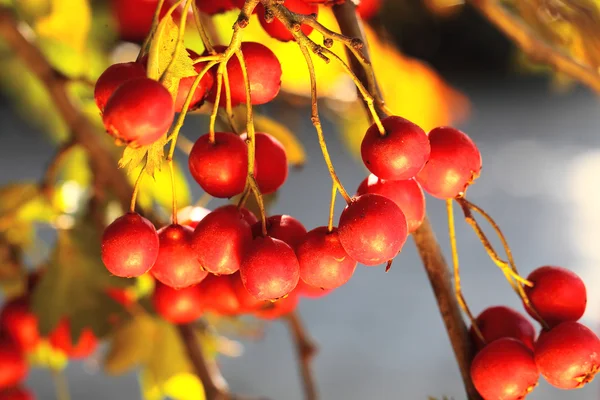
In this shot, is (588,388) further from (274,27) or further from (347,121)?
(274,27)

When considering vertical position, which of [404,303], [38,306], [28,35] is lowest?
[404,303]

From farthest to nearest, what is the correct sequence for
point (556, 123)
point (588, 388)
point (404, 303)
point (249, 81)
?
1. point (556, 123)
2. point (404, 303)
3. point (588, 388)
4. point (249, 81)

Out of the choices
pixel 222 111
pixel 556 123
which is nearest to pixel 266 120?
pixel 222 111

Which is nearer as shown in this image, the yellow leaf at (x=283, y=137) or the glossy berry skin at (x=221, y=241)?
the glossy berry skin at (x=221, y=241)

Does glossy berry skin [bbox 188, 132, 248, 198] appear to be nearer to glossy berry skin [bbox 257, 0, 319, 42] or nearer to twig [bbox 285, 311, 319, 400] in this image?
glossy berry skin [bbox 257, 0, 319, 42]

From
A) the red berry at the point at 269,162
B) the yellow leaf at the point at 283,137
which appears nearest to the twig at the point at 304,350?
the yellow leaf at the point at 283,137

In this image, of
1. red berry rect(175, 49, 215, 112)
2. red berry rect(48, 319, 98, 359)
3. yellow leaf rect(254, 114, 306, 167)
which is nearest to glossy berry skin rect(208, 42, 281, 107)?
red berry rect(175, 49, 215, 112)

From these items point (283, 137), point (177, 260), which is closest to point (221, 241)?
point (177, 260)

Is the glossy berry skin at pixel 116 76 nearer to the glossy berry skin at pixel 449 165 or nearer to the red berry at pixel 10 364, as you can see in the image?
the glossy berry skin at pixel 449 165
